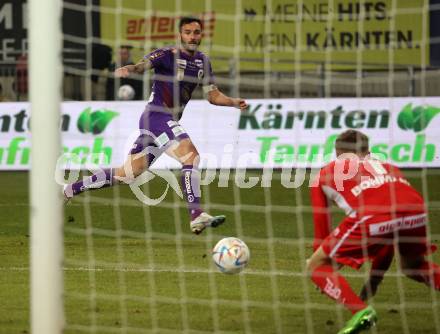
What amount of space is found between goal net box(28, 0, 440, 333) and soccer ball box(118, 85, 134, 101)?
0.13 m

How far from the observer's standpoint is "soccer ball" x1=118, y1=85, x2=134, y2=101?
1934 centimetres

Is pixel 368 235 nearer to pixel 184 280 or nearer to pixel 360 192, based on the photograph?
pixel 360 192

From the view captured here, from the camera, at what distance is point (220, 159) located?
17.4m

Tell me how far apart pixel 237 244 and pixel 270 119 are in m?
10.4

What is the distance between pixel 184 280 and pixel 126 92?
37.5ft

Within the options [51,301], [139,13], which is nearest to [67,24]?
[139,13]

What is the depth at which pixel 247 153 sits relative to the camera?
17.5m

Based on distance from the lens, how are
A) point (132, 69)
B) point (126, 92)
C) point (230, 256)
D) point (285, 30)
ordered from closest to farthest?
point (230, 256)
point (132, 69)
point (126, 92)
point (285, 30)

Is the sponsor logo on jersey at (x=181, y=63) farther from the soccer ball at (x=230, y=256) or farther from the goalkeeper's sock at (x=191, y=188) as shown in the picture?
the soccer ball at (x=230, y=256)

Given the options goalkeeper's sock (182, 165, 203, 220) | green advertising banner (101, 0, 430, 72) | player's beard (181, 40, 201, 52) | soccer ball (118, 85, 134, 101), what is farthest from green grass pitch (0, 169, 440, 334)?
green advertising banner (101, 0, 430, 72)

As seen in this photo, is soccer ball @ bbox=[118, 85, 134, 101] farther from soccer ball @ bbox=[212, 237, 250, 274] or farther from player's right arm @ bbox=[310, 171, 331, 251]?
player's right arm @ bbox=[310, 171, 331, 251]

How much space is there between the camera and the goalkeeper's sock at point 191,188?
9.70m

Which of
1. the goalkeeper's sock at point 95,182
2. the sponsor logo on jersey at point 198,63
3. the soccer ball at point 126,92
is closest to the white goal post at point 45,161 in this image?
the sponsor logo on jersey at point 198,63

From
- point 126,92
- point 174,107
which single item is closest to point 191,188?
point 174,107
